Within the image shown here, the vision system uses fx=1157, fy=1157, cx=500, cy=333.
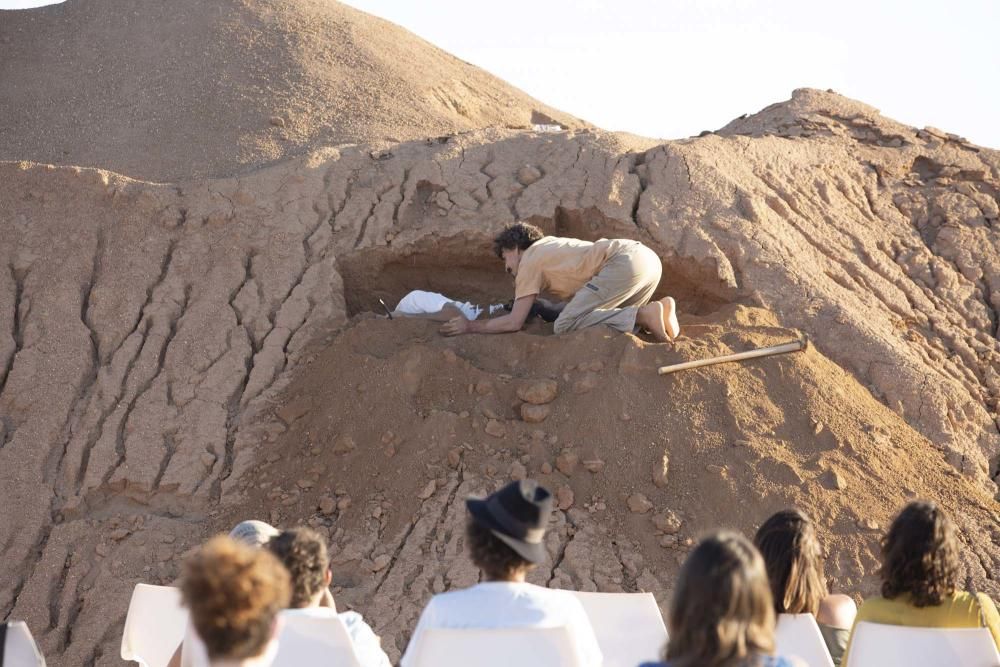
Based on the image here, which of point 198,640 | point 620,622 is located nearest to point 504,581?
point 198,640

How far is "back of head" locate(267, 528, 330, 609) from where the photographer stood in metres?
3.38

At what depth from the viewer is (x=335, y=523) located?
21.5ft

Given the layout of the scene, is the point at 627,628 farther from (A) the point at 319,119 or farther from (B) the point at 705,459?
(A) the point at 319,119

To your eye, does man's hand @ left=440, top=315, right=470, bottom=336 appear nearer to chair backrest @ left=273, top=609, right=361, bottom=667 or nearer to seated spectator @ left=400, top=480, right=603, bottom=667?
chair backrest @ left=273, top=609, right=361, bottom=667

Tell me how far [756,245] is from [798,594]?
16.2 ft

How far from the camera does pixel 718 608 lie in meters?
2.34

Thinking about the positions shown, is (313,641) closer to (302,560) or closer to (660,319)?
(302,560)

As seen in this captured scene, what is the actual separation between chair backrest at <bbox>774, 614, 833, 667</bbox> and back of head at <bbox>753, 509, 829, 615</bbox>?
0.14 feet

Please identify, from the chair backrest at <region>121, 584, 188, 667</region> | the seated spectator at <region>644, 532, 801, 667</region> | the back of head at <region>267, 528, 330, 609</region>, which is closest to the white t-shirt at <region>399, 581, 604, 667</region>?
the back of head at <region>267, 528, 330, 609</region>

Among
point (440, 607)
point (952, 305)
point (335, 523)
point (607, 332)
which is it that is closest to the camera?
point (440, 607)

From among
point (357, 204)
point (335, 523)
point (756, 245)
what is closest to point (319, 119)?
point (357, 204)

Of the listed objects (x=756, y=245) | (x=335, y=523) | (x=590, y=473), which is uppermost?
(x=756, y=245)

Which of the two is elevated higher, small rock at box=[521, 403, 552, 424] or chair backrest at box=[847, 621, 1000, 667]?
chair backrest at box=[847, 621, 1000, 667]

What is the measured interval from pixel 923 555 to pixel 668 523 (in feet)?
9.48
